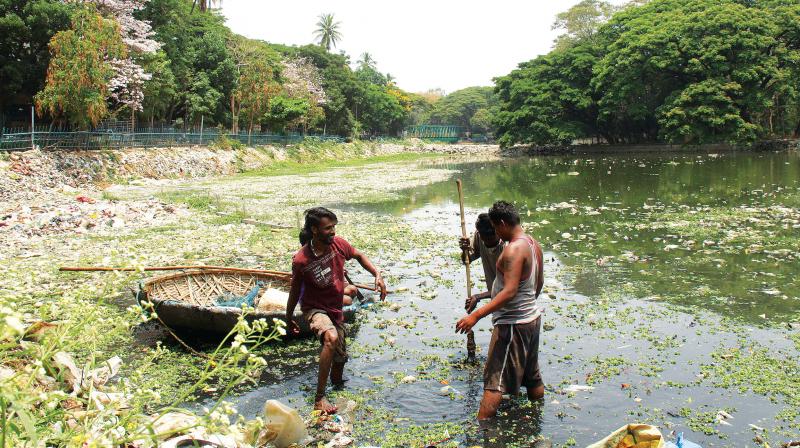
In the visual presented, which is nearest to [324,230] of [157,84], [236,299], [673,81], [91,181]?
[236,299]

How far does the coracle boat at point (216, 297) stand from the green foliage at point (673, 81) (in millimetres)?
47300

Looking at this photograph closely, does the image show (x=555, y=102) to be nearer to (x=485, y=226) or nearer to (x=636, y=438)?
(x=485, y=226)

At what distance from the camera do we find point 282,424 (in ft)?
17.0

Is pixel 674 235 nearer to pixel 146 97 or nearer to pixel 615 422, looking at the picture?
pixel 615 422

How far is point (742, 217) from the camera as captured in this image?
659 inches

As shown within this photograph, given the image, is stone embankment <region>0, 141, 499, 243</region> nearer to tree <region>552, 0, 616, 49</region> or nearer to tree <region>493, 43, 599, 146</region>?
tree <region>493, 43, 599, 146</region>

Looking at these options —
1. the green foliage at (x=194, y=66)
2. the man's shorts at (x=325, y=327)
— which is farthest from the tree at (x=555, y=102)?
the man's shorts at (x=325, y=327)

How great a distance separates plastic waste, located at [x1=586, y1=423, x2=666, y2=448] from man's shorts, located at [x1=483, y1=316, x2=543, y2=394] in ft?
4.28

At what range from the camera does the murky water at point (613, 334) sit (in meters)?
5.79

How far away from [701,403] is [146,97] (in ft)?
124

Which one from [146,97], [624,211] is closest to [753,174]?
[624,211]

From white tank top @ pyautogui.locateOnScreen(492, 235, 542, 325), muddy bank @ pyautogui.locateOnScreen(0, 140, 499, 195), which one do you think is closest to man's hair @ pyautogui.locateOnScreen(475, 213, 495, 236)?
white tank top @ pyautogui.locateOnScreen(492, 235, 542, 325)

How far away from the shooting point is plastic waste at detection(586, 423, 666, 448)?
4.28m

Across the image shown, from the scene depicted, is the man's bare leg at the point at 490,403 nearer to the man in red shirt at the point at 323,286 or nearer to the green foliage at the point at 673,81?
the man in red shirt at the point at 323,286
